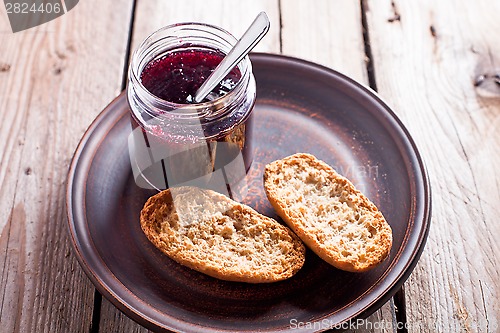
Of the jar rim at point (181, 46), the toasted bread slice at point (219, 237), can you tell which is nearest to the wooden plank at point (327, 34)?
the jar rim at point (181, 46)

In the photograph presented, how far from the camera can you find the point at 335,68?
2.02 meters

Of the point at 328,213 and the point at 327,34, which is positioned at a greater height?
the point at 327,34

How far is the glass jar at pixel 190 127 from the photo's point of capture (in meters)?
1.46

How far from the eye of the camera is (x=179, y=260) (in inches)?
57.3

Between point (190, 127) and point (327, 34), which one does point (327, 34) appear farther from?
point (190, 127)

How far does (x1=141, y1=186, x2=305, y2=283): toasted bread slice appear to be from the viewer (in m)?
1.43

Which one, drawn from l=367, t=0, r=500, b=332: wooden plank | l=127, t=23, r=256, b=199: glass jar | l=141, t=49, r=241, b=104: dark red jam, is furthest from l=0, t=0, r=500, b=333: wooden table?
l=141, t=49, r=241, b=104: dark red jam

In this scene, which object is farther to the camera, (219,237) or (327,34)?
(327,34)

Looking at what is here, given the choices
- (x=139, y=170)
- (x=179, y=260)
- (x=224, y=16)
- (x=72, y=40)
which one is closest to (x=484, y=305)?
(x=179, y=260)

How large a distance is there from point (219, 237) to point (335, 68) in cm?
78

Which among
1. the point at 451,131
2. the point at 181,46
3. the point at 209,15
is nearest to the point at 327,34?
the point at 209,15

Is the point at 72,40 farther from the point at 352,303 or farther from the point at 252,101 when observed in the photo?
the point at 352,303

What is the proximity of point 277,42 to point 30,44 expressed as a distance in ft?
2.58

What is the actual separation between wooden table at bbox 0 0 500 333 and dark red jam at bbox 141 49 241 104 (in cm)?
42
